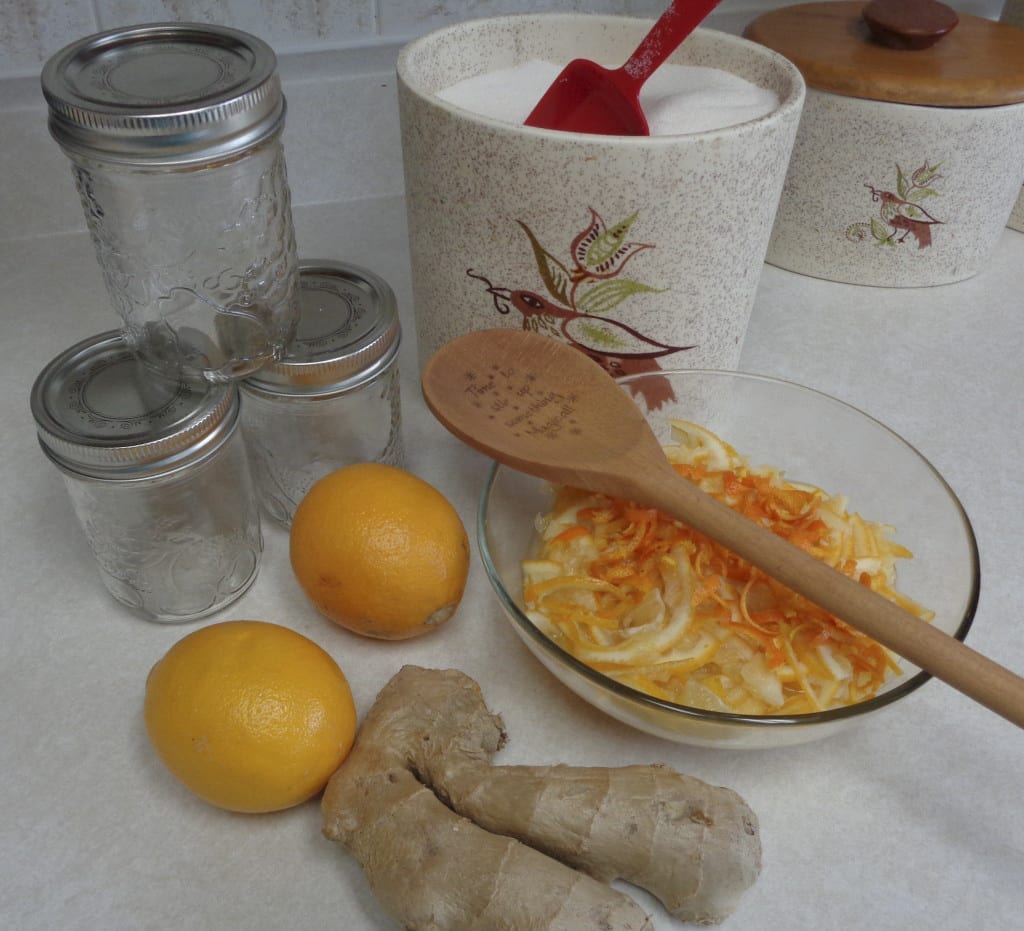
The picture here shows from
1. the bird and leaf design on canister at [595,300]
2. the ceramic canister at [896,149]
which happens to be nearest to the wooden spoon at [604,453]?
the bird and leaf design on canister at [595,300]

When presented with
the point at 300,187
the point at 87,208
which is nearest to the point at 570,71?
the point at 87,208

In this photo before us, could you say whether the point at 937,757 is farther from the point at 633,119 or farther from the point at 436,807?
the point at 633,119

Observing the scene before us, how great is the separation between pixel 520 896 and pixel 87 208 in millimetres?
471

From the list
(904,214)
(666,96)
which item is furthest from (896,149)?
(666,96)

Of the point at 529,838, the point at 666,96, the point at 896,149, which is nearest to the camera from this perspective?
the point at 529,838

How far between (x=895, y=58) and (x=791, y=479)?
17.2 inches

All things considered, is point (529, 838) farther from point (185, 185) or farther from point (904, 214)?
point (904, 214)

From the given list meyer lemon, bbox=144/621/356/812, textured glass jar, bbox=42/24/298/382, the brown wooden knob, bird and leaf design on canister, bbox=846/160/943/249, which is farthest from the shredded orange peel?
the brown wooden knob

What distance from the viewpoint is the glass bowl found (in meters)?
0.52

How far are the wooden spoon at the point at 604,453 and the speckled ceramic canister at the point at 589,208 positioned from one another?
0.05m

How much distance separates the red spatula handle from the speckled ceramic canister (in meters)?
0.08

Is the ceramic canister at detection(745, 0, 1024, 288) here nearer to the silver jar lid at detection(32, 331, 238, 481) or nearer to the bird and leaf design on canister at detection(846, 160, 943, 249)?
the bird and leaf design on canister at detection(846, 160, 943, 249)

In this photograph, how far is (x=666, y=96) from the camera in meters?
0.74

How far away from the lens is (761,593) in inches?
24.2
